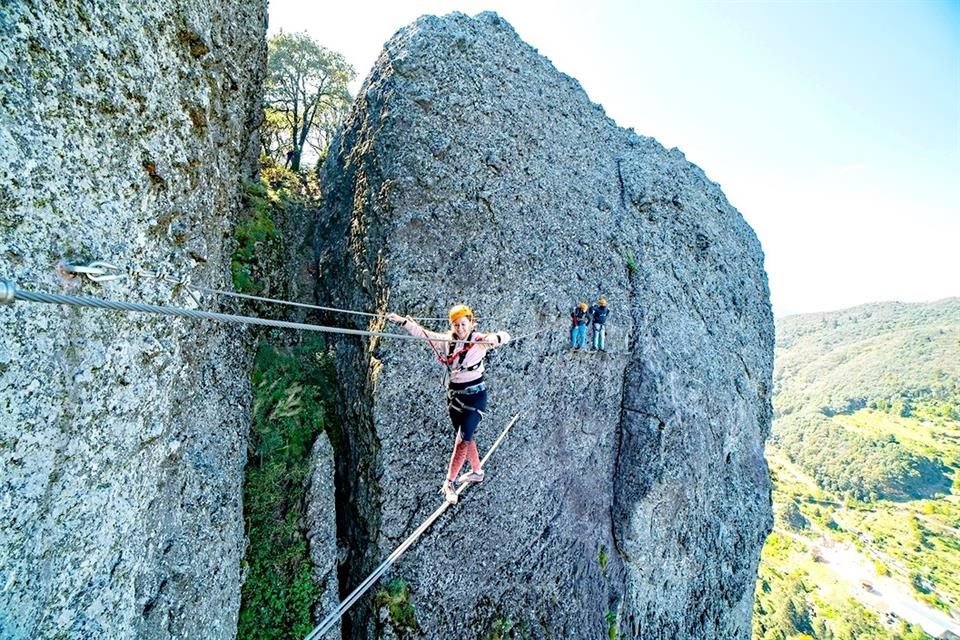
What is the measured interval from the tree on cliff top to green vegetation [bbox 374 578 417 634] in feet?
56.0

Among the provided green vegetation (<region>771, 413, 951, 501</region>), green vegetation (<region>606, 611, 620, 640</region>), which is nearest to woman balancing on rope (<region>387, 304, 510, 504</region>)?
green vegetation (<region>606, 611, 620, 640</region>)

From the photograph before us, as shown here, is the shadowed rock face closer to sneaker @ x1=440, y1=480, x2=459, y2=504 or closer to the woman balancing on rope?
sneaker @ x1=440, y1=480, x2=459, y2=504

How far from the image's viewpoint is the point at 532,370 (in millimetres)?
10203

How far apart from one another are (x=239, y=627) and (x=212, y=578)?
1.07 m

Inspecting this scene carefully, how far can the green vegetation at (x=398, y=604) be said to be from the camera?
7414mm

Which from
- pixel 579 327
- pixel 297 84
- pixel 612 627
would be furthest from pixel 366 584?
pixel 297 84

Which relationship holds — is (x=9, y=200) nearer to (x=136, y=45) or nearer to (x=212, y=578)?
(x=136, y=45)

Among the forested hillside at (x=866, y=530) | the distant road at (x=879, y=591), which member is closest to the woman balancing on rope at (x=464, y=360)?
the forested hillside at (x=866, y=530)

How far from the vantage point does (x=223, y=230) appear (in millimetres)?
7645

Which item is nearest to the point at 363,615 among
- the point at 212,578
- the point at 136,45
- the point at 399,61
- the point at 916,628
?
the point at 212,578

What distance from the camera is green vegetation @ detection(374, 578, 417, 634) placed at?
24.3 ft

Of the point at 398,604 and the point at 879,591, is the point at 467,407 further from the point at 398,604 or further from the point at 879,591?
the point at 879,591

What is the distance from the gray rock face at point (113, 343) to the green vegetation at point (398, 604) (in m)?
2.28

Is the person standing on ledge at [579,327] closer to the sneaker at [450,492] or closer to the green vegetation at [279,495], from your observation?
the sneaker at [450,492]
